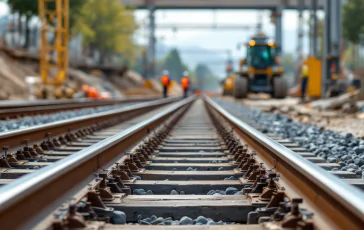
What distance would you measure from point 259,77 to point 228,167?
22.1m

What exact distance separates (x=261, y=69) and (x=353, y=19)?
120 feet

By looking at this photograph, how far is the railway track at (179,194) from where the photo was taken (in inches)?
103

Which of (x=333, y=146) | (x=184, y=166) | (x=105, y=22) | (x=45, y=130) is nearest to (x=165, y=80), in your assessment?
(x=45, y=130)

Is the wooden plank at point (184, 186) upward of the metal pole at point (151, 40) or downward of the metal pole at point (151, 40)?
downward

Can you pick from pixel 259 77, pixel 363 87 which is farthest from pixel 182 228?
pixel 259 77

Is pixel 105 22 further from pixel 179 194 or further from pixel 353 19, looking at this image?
pixel 179 194

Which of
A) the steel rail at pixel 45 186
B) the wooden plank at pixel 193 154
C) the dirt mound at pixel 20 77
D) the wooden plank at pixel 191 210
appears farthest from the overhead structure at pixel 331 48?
the wooden plank at pixel 191 210

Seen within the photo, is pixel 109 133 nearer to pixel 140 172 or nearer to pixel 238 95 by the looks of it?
pixel 140 172

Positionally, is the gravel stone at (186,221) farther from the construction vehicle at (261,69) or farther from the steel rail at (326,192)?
the construction vehicle at (261,69)

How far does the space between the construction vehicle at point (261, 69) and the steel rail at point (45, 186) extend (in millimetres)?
21132

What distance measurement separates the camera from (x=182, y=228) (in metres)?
2.77

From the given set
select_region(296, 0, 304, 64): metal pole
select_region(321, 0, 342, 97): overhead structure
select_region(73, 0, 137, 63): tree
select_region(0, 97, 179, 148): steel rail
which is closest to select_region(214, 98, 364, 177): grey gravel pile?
select_region(0, 97, 179, 148): steel rail

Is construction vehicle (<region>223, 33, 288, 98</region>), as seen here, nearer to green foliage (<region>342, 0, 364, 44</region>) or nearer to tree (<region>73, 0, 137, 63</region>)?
tree (<region>73, 0, 137, 63</region>)

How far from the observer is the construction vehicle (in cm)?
2531
